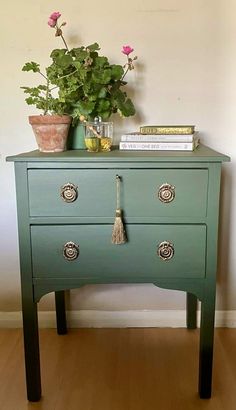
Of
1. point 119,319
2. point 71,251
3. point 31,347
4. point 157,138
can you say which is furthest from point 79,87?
point 119,319

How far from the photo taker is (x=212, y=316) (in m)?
1.27

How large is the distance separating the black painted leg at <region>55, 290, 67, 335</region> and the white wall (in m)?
0.47

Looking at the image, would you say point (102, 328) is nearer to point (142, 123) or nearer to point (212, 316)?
point (212, 316)

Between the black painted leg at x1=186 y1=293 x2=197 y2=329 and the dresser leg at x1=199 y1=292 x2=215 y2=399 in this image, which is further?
the black painted leg at x1=186 y1=293 x2=197 y2=329

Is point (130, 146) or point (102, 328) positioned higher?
point (130, 146)

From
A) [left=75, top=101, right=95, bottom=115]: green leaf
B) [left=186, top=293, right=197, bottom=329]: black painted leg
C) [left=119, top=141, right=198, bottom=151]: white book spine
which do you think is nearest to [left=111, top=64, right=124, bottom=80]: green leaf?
[left=75, top=101, right=95, bottom=115]: green leaf

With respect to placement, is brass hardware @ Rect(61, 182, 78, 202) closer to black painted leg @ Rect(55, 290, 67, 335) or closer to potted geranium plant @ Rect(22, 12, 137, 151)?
potted geranium plant @ Rect(22, 12, 137, 151)

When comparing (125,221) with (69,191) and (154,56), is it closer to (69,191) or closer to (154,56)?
(69,191)

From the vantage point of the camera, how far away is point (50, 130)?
1.27 meters

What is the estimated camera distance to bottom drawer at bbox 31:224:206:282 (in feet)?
4.01

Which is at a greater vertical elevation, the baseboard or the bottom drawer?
the bottom drawer

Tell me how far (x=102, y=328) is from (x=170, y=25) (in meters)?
1.31

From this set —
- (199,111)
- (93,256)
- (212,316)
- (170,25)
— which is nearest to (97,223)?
(93,256)

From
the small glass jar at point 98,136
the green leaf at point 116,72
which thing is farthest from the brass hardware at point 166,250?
the green leaf at point 116,72
